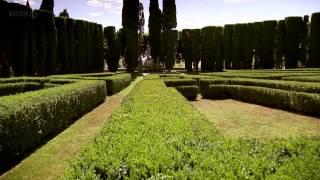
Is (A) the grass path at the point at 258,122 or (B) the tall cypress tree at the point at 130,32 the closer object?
(A) the grass path at the point at 258,122

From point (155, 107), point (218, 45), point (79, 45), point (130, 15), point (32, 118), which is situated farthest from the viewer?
point (130, 15)

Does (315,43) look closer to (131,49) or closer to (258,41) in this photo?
(258,41)

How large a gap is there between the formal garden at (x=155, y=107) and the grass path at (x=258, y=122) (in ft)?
0.16

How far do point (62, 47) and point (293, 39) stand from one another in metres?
26.4

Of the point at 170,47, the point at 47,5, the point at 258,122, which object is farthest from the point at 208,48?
the point at 258,122

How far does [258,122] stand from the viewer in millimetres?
14375

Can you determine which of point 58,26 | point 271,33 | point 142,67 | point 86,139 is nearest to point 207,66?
point 271,33

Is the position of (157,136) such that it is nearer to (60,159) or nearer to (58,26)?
(60,159)

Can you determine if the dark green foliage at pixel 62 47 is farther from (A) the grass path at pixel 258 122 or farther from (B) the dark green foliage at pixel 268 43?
(A) the grass path at pixel 258 122

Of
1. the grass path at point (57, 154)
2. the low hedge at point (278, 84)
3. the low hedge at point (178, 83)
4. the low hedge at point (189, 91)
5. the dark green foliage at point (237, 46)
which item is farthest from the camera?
the dark green foliage at point (237, 46)

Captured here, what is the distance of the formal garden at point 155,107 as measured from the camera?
4.78 m

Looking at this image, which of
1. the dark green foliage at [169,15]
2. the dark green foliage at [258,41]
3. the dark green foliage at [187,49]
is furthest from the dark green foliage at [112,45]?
the dark green foliage at [258,41]

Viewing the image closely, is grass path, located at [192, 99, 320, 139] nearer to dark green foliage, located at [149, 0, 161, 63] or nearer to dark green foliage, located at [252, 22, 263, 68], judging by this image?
dark green foliage, located at [252, 22, 263, 68]

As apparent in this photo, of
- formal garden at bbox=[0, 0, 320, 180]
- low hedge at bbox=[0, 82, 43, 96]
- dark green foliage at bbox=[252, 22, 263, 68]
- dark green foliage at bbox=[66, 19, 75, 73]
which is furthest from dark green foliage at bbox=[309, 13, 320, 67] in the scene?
low hedge at bbox=[0, 82, 43, 96]
